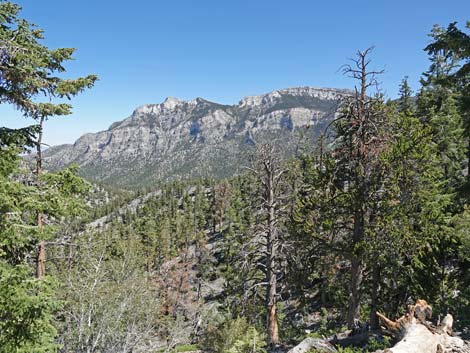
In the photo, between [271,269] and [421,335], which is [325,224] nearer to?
[271,269]

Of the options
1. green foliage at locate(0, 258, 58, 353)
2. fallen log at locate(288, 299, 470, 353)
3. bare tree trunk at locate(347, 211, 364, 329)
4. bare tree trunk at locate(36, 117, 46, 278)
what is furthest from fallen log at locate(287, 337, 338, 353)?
bare tree trunk at locate(36, 117, 46, 278)

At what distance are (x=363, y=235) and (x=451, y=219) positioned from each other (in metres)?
A: 3.67

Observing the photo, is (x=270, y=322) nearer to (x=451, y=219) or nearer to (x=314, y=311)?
(x=451, y=219)

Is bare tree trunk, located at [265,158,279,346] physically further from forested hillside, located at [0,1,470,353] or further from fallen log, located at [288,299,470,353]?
fallen log, located at [288,299,470,353]

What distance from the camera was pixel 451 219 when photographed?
1213 cm

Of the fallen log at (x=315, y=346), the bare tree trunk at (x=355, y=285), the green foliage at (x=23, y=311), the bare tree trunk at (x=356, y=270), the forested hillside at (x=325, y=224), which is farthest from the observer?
the bare tree trunk at (x=355, y=285)

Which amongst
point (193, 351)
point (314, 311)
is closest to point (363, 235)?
point (193, 351)

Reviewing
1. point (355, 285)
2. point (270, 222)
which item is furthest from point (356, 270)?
point (270, 222)

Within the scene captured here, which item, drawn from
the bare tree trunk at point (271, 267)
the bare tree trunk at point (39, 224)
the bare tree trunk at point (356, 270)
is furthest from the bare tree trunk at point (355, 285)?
the bare tree trunk at point (39, 224)

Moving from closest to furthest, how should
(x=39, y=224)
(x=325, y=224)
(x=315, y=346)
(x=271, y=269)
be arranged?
(x=39, y=224) → (x=315, y=346) → (x=325, y=224) → (x=271, y=269)

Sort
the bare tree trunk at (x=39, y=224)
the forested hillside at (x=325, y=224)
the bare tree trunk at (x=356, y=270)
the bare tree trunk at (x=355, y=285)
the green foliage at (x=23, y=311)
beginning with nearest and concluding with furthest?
the green foliage at (x=23, y=311) < the forested hillside at (x=325, y=224) < the bare tree trunk at (x=39, y=224) < the bare tree trunk at (x=356, y=270) < the bare tree trunk at (x=355, y=285)

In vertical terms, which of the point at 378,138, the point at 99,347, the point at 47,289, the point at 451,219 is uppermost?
the point at 378,138

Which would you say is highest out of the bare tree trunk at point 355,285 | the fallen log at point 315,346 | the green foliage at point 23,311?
the green foliage at point 23,311

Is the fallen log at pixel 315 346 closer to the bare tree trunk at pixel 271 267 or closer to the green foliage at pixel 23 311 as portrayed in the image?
the bare tree trunk at pixel 271 267
